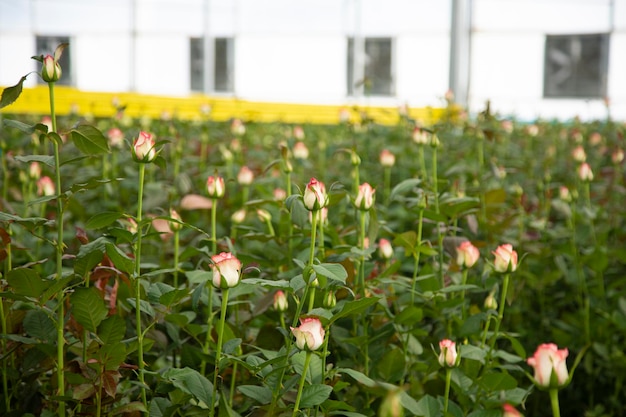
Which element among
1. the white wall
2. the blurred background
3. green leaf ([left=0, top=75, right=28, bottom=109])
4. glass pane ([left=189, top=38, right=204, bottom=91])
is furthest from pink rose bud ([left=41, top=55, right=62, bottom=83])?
glass pane ([left=189, top=38, right=204, bottom=91])

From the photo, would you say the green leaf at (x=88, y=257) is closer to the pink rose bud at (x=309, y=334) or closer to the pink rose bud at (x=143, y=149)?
the pink rose bud at (x=143, y=149)

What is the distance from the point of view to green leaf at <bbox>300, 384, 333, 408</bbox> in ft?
2.41

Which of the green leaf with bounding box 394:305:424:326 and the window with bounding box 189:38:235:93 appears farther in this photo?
the window with bounding box 189:38:235:93

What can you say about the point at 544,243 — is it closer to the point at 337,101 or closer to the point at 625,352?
the point at 625,352

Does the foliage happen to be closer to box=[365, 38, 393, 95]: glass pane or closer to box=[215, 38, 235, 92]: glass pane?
box=[365, 38, 393, 95]: glass pane

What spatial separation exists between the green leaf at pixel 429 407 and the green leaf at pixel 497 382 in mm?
104

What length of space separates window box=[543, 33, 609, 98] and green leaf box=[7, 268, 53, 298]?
344 inches

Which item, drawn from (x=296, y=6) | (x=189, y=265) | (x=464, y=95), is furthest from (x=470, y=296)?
(x=296, y=6)

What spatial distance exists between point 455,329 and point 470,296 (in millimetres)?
186

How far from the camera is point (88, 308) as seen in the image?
0.82 meters

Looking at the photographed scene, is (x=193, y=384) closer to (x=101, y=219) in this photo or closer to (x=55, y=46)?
(x=101, y=219)

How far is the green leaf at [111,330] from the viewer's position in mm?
827

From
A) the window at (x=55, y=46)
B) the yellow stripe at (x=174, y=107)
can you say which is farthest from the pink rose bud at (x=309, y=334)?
the window at (x=55, y=46)

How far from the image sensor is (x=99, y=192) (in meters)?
1.74
